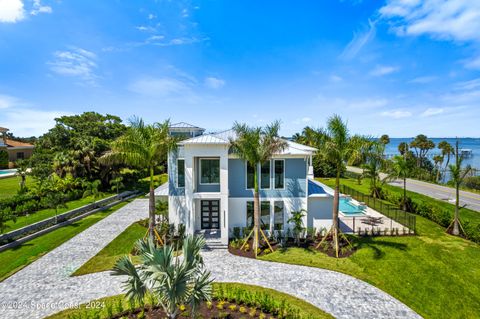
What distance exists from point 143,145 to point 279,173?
892cm

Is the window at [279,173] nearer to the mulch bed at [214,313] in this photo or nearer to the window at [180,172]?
the window at [180,172]

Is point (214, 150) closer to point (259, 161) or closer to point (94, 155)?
point (259, 161)

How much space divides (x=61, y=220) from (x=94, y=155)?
37.8 feet

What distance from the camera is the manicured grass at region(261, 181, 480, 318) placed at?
10.3m

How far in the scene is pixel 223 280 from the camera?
11617 mm

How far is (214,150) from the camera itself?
1526 cm

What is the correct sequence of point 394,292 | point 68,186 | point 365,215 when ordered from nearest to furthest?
point 394,292, point 365,215, point 68,186

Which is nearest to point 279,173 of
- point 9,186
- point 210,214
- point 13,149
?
point 210,214

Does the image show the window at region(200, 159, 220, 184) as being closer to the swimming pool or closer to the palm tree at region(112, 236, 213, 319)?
the palm tree at region(112, 236, 213, 319)

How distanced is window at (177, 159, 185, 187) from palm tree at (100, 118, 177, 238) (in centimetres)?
220

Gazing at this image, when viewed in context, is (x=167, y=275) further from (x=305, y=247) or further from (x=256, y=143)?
(x=305, y=247)

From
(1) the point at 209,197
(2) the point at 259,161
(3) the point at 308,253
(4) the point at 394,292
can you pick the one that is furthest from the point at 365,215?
(1) the point at 209,197

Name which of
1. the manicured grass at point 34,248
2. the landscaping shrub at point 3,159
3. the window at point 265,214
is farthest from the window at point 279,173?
the landscaping shrub at point 3,159

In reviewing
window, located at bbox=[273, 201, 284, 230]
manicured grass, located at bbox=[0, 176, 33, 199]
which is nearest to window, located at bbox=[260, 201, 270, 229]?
window, located at bbox=[273, 201, 284, 230]
